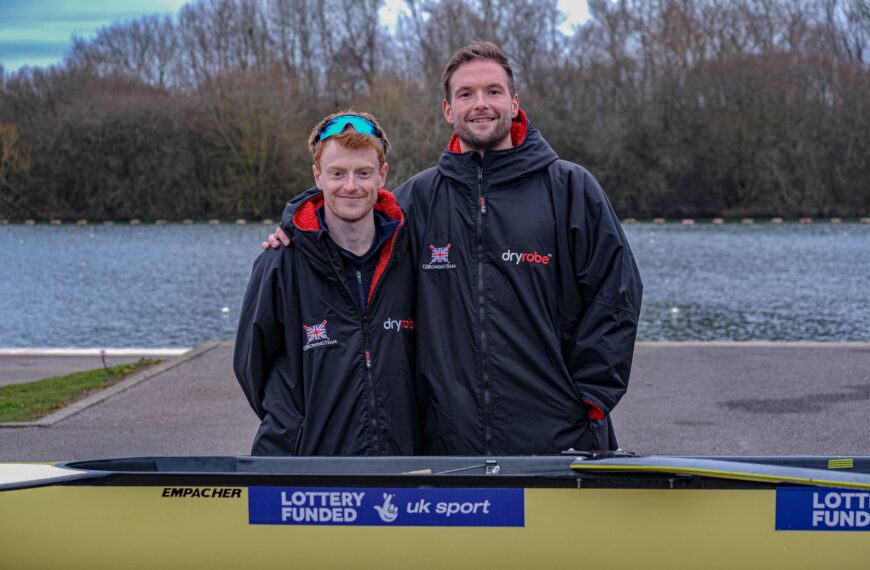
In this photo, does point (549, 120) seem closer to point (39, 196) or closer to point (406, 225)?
point (39, 196)

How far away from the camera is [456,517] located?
3.98 metres

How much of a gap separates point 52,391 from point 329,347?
269 inches

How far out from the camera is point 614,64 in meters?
76.0

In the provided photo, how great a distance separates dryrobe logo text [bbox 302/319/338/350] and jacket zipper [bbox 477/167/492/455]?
583 mm

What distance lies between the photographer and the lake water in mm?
20109

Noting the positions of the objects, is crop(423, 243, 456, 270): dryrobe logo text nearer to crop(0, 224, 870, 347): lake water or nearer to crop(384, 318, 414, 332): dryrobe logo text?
crop(384, 318, 414, 332): dryrobe logo text

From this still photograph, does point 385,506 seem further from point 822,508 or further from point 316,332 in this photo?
point 822,508

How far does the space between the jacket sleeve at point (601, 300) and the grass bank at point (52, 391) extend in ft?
20.7

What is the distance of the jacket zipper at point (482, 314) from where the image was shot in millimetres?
4363

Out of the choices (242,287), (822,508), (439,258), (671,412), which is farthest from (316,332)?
(242,287)

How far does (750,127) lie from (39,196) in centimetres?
4589

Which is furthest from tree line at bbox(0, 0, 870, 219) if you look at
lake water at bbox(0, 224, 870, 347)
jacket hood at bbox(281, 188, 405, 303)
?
jacket hood at bbox(281, 188, 405, 303)

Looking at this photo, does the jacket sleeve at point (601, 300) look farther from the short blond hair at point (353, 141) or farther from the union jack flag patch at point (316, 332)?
the union jack flag patch at point (316, 332)

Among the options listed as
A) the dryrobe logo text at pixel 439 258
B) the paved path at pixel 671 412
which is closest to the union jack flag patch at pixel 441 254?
the dryrobe logo text at pixel 439 258
